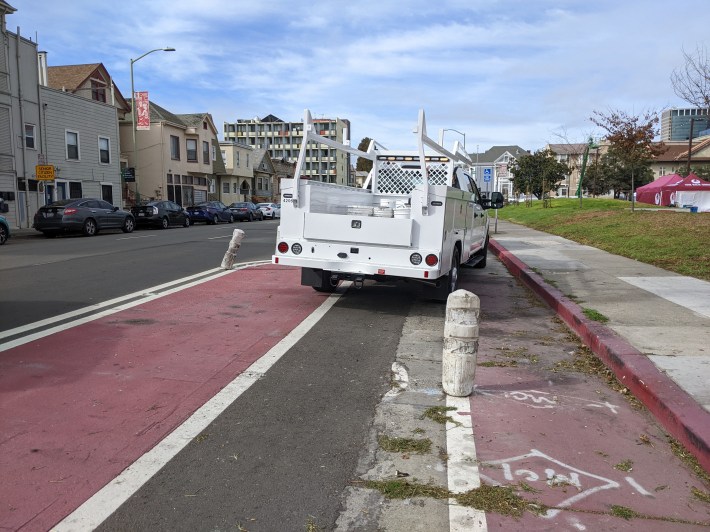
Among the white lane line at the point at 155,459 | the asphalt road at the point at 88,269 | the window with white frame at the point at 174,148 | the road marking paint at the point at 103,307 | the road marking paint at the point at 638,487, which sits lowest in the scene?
the road marking paint at the point at 638,487

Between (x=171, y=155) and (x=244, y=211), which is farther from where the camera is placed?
(x=171, y=155)

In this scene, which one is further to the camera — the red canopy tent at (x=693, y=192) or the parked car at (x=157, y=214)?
the red canopy tent at (x=693, y=192)

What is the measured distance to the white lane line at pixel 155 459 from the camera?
3077 mm

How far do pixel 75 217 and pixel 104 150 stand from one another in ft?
42.1

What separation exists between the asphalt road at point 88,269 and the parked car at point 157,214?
9.65 metres

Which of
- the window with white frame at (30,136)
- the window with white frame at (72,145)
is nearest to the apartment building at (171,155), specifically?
the window with white frame at (72,145)

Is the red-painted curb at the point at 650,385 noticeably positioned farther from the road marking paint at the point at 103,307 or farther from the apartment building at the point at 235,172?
the apartment building at the point at 235,172

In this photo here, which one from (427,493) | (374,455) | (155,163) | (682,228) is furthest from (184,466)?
(155,163)

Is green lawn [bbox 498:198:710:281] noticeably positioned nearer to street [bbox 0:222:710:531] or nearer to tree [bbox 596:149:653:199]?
street [bbox 0:222:710:531]

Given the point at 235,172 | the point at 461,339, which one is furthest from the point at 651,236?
the point at 235,172

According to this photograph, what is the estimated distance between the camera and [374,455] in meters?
3.89

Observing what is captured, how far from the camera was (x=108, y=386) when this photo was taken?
505 centimetres

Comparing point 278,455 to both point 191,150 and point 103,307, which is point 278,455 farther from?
point 191,150

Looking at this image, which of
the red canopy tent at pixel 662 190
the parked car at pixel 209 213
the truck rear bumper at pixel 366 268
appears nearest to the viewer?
the truck rear bumper at pixel 366 268
